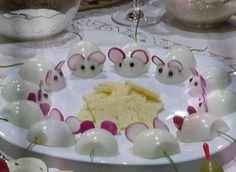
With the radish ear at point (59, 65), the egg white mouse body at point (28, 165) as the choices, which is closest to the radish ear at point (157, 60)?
the radish ear at point (59, 65)

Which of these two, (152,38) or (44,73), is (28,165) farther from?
(152,38)

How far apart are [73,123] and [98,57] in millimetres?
144

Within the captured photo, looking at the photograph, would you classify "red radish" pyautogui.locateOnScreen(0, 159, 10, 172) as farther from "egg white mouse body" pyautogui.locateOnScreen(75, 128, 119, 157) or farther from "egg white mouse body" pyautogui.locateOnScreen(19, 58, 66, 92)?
"egg white mouse body" pyautogui.locateOnScreen(19, 58, 66, 92)

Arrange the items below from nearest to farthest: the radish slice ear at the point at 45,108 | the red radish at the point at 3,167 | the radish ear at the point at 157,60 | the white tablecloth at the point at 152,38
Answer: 1. the red radish at the point at 3,167
2. the radish slice ear at the point at 45,108
3. the radish ear at the point at 157,60
4. the white tablecloth at the point at 152,38

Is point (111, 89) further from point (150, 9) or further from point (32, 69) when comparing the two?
point (150, 9)

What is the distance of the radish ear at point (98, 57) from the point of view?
0.64m

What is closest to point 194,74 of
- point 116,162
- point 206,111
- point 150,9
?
point 206,111

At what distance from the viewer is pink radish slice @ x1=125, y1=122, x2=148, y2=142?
19.8 inches

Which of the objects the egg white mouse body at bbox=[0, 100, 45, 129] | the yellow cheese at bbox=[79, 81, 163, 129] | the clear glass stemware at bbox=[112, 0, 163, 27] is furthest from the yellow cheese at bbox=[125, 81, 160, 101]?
the clear glass stemware at bbox=[112, 0, 163, 27]

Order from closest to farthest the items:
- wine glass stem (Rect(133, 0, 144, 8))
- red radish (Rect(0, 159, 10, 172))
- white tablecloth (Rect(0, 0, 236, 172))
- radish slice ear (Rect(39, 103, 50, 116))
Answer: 1. red radish (Rect(0, 159, 10, 172))
2. radish slice ear (Rect(39, 103, 50, 116))
3. white tablecloth (Rect(0, 0, 236, 172))
4. wine glass stem (Rect(133, 0, 144, 8))

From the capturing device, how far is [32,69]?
602 millimetres

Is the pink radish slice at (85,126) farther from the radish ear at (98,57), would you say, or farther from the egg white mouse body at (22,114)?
the radish ear at (98,57)

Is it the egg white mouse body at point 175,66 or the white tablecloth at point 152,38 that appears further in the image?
the white tablecloth at point 152,38

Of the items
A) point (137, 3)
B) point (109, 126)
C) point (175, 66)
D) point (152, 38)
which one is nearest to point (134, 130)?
point (109, 126)
